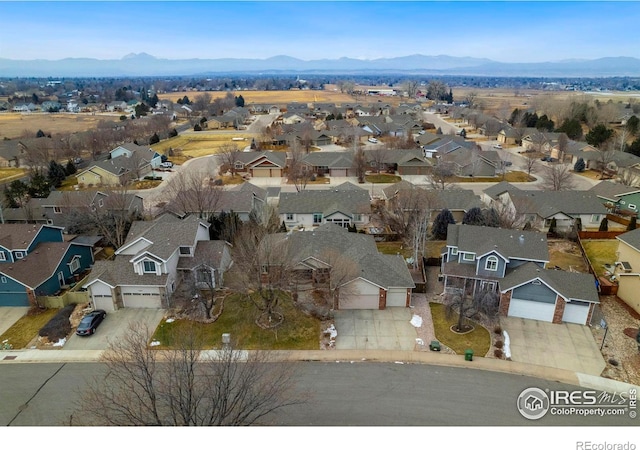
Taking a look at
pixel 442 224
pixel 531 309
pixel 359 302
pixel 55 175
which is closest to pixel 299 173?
pixel 442 224

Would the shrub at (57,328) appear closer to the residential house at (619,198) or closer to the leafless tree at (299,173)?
the leafless tree at (299,173)

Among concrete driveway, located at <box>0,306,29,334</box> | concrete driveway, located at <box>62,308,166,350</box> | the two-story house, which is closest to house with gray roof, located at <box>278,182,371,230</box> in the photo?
the two-story house

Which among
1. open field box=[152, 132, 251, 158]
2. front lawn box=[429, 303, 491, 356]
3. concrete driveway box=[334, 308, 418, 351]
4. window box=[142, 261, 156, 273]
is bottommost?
concrete driveway box=[334, 308, 418, 351]

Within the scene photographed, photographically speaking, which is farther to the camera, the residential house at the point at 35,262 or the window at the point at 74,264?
the window at the point at 74,264

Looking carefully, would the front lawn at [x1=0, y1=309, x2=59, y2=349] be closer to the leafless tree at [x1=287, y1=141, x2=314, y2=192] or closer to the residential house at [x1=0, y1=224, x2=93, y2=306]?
the residential house at [x1=0, y1=224, x2=93, y2=306]

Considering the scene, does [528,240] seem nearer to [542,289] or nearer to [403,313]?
[542,289]

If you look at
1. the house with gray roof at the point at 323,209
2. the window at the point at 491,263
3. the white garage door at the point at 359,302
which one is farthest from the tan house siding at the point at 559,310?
the house with gray roof at the point at 323,209
